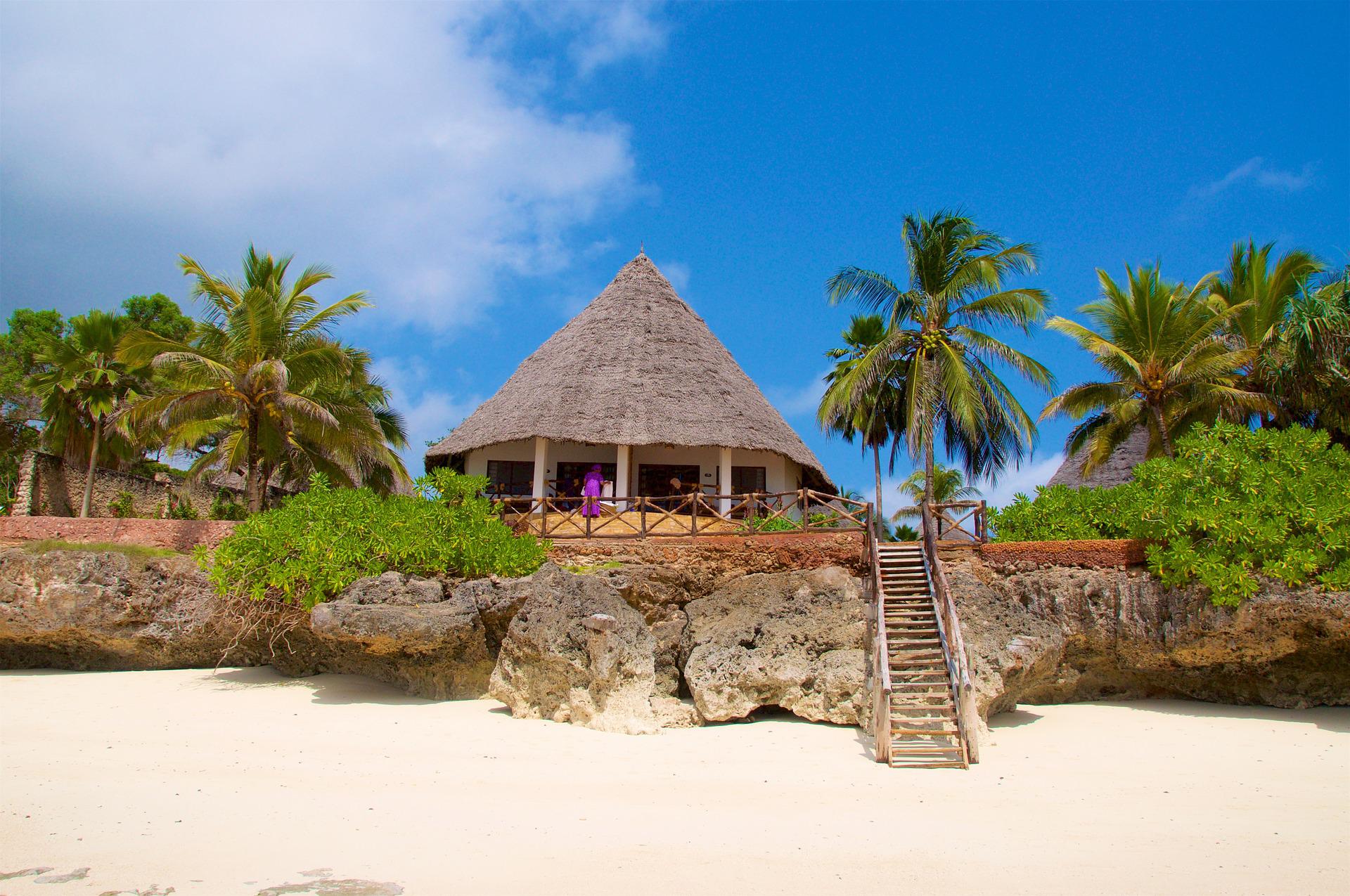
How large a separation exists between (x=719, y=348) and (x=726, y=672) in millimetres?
11725

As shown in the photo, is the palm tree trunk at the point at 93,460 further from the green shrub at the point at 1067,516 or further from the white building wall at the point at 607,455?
the green shrub at the point at 1067,516

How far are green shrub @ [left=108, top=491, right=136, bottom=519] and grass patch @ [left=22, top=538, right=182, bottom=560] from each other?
8143 mm

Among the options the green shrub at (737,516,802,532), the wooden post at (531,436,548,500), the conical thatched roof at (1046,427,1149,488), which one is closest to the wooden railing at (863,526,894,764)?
the green shrub at (737,516,802,532)

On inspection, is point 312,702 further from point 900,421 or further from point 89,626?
point 900,421

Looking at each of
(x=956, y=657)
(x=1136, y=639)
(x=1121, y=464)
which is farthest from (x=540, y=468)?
(x=1121, y=464)

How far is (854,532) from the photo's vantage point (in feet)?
42.9

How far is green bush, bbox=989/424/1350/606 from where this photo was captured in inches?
436

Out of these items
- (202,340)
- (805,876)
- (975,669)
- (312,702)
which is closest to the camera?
(805,876)

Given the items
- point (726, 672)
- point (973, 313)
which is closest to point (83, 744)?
point (726, 672)

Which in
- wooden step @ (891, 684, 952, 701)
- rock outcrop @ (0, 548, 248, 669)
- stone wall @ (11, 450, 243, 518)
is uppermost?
stone wall @ (11, 450, 243, 518)

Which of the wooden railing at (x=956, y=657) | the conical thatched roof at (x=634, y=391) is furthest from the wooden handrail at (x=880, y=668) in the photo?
the conical thatched roof at (x=634, y=391)

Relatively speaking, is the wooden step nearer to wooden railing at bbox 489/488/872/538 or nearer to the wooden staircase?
the wooden staircase

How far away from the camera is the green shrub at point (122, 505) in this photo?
70.4 feet

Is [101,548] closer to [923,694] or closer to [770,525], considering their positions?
[770,525]
